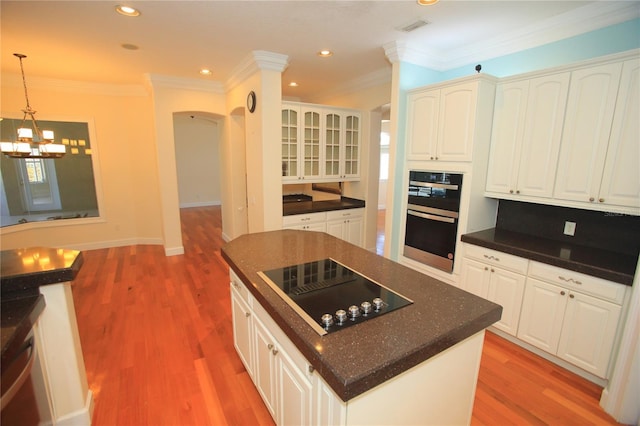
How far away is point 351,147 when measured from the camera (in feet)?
15.0

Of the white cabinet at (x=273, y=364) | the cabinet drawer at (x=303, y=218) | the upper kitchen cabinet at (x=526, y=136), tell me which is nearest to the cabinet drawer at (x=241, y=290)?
the white cabinet at (x=273, y=364)

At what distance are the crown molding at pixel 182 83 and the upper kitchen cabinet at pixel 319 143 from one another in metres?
1.54

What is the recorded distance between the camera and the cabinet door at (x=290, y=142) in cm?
397

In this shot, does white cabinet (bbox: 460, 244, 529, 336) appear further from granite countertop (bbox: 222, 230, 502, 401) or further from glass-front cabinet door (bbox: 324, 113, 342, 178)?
glass-front cabinet door (bbox: 324, 113, 342, 178)

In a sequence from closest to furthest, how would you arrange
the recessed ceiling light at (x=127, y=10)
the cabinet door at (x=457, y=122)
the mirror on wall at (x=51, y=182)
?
1. the recessed ceiling light at (x=127, y=10)
2. the cabinet door at (x=457, y=122)
3. the mirror on wall at (x=51, y=182)

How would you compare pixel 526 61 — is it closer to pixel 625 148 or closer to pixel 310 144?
pixel 625 148

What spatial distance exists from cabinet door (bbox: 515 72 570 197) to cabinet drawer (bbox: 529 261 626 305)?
63cm

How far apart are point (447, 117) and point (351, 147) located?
191 centimetres

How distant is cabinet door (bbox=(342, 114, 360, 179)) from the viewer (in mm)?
4469

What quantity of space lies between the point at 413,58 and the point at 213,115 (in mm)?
3337

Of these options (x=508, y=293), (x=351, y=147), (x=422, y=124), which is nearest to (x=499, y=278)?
(x=508, y=293)

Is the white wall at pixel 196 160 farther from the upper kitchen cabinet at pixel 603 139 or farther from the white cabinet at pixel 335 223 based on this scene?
the upper kitchen cabinet at pixel 603 139

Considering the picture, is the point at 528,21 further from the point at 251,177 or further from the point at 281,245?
the point at 251,177

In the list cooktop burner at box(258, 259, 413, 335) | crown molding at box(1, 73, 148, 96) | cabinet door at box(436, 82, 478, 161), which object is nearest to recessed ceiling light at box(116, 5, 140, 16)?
cooktop burner at box(258, 259, 413, 335)
